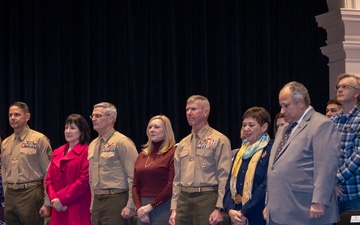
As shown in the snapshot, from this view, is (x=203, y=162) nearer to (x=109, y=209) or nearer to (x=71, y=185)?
(x=109, y=209)

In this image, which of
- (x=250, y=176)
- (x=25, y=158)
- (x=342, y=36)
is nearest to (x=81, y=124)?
(x=25, y=158)

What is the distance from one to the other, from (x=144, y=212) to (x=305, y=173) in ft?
5.27

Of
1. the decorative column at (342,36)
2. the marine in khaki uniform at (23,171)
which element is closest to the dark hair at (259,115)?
the marine in khaki uniform at (23,171)

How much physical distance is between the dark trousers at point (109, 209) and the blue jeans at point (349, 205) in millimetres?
1920

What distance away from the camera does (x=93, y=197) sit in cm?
598

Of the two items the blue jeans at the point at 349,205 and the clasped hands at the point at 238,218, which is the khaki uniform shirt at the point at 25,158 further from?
the blue jeans at the point at 349,205

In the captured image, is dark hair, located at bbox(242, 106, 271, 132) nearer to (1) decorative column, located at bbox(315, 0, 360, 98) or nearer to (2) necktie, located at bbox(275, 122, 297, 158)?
(2) necktie, located at bbox(275, 122, 297, 158)

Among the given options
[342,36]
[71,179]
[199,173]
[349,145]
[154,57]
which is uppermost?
[342,36]

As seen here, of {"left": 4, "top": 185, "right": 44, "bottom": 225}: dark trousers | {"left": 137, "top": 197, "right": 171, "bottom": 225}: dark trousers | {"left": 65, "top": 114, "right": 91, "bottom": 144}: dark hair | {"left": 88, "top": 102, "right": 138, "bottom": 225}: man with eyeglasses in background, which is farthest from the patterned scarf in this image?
{"left": 4, "top": 185, "right": 44, "bottom": 225}: dark trousers

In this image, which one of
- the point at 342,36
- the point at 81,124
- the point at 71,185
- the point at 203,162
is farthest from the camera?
the point at 342,36

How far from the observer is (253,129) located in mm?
5055

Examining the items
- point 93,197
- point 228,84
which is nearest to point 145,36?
point 228,84

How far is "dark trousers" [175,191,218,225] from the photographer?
5.30m

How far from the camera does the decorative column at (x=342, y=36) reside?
26.0 ft
